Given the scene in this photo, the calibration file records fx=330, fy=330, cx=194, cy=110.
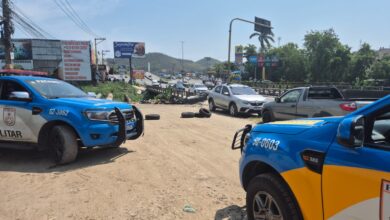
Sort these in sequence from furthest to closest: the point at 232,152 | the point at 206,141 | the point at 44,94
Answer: the point at 206,141 < the point at 232,152 < the point at 44,94

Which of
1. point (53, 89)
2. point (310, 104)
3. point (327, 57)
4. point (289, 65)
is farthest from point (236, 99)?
point (289, 65)

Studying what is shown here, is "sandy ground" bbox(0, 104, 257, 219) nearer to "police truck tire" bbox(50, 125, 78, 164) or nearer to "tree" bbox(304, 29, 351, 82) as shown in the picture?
"police truck tire" bbox(50, 125, 78, 164)

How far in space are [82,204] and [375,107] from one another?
3.84 m

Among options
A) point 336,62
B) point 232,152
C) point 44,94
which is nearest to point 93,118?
point 44,94

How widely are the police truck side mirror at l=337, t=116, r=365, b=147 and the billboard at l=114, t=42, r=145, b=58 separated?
58090 millimetres

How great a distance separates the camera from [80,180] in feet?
18.3

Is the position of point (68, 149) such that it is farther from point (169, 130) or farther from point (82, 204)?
point (169, 130)

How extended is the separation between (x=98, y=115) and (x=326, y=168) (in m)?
5.01

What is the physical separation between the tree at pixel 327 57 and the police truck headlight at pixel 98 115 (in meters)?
55.9

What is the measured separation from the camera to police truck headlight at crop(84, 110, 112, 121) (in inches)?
253

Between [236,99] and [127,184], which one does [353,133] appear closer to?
[127,184]

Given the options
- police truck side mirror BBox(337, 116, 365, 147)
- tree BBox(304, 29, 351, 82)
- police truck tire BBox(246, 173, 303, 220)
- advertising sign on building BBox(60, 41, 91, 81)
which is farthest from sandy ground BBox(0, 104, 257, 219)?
tree BBox(304, 29, 351, 82)

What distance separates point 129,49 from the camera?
5866cm

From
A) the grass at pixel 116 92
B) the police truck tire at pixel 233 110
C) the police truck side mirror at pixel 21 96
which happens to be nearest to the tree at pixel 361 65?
the grass at pixel 116 92
